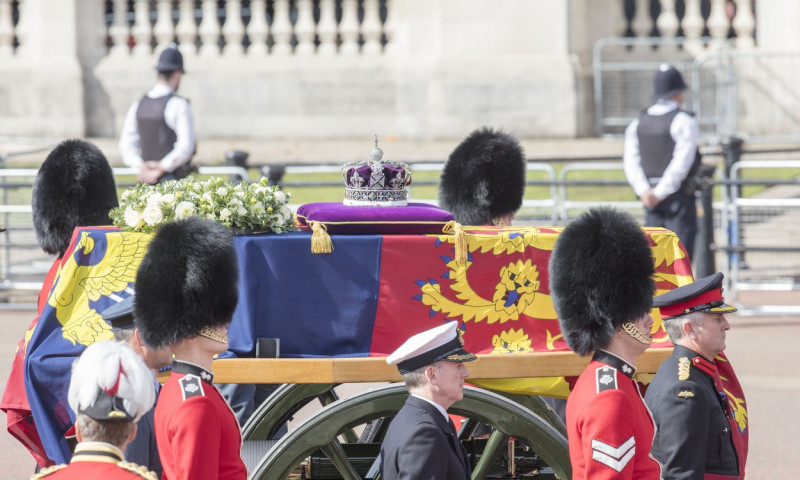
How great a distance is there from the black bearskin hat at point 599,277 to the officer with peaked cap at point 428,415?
407mm

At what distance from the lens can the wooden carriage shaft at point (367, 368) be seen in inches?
195

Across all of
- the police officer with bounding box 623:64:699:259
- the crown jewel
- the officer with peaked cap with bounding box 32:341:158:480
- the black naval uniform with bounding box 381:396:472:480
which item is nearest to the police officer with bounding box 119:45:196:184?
the police officer with bounding box 623:64:699:259

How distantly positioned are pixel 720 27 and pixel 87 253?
1362 cm

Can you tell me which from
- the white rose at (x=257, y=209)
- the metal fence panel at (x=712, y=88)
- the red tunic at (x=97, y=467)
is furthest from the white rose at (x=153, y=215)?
the metal fence panel at (x=712, y=88)

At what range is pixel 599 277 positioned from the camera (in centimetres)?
457

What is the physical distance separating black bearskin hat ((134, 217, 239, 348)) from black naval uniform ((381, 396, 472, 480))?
0.71 m

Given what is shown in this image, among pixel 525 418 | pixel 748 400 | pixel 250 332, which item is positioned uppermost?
pixel 250 332

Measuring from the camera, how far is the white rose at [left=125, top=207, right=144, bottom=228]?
5176 mm

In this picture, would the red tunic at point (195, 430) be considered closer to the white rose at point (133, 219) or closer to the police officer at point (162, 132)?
the white rose at point (133, 219)

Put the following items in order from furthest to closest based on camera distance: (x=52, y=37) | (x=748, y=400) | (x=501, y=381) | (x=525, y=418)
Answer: (x=52, y=37)
(x=748, y=400)
(x=501, y=381)
(x=525, y=418)

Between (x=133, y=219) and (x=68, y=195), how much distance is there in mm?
1016

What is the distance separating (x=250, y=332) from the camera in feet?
16.5

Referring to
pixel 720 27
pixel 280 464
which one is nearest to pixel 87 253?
pixel 280 464

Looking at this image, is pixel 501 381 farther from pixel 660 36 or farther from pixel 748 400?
pixel 660 36
